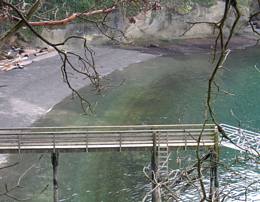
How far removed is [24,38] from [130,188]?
28494 mm

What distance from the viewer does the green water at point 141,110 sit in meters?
23.8

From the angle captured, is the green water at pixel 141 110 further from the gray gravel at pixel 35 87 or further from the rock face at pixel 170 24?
the rock face at pixel 170 24

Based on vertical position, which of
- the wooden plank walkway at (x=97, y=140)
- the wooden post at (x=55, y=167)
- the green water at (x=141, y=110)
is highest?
the wooden plank walkway at (x=97, y=140)

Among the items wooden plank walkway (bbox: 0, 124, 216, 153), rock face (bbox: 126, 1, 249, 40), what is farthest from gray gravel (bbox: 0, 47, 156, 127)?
wooden plank walkway (bbox: 0, 124, 216, 153)

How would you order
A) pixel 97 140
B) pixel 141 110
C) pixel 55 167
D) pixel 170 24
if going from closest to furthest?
pixel 55 167
pixel 97 140
pixel 141 110
pixel 170 24

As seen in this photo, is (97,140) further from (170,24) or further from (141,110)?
(170,24)

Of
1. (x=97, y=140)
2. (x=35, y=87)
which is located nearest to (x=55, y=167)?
(x=97, y=140)

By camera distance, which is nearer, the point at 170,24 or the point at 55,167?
the point at 55,167

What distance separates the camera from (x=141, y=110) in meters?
35.8

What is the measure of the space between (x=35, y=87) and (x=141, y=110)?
28.5 ft

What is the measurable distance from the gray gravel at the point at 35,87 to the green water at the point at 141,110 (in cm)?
93

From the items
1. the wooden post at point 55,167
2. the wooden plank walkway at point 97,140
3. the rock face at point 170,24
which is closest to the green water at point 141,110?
the wooden post at point 55,167

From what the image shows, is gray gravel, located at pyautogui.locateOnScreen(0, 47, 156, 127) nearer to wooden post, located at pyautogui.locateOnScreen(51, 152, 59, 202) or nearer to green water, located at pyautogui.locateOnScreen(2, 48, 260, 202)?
green water, located at pyautogui.locateOnScreen(2, 48, 260, 202)

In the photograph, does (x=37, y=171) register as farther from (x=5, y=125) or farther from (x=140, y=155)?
(x=5, y=125)
